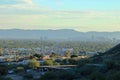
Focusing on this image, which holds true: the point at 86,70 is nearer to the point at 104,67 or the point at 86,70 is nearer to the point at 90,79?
the point at 104,67

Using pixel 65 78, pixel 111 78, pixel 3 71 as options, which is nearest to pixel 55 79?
pixel 65 78

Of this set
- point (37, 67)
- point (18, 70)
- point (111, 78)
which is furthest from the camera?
point (37, 67)

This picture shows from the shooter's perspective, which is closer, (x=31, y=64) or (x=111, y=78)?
(x=111, y=78)

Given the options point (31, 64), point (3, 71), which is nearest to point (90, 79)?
point (3, 71)

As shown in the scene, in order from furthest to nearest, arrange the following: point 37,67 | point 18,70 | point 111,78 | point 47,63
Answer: point 47,63
point 37,67
point 18,70
point 111,78

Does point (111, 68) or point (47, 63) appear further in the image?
point (47, 63)

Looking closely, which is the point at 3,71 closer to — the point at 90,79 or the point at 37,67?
the point at 37,67

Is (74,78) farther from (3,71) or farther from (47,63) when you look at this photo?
(47,63)

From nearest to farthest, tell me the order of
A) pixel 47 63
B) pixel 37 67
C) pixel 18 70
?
pixel 18 70 → pixel 37 67 → pixel 47 63

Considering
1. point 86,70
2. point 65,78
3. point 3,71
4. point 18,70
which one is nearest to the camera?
point 65,78
